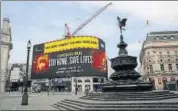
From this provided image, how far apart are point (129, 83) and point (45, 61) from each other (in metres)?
91.2

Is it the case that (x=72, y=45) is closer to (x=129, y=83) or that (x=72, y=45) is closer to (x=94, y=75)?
(x=94, y=75)

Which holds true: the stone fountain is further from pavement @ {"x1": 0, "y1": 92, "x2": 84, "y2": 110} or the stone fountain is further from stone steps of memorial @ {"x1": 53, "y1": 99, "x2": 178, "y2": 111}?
pavement @ {"x1": 0, "y1": 92, "x2": 84, "y2": 110}

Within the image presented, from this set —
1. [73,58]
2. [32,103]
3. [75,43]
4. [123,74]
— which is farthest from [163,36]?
[32,103]

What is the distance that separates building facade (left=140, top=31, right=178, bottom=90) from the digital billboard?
78.0ft

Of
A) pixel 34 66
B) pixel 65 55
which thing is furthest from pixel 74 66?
pixel 34 66

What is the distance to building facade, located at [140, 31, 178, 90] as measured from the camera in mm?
78562

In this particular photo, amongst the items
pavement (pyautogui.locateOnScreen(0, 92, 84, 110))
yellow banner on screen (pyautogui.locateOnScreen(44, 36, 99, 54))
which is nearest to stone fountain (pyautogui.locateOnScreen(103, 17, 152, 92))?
pavement (pyautogui.locateOnScreen(0, 92, 84, 110))

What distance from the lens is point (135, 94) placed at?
62.5 feet

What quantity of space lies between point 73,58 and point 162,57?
37668 mm

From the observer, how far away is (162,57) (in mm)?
80688

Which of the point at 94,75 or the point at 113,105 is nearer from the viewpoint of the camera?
the point at 113,105

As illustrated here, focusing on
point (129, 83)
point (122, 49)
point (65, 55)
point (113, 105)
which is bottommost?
point (113, 105)

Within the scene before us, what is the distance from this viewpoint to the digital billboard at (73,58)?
98.8 m

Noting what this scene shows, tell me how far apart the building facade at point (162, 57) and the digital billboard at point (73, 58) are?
23782 mm
